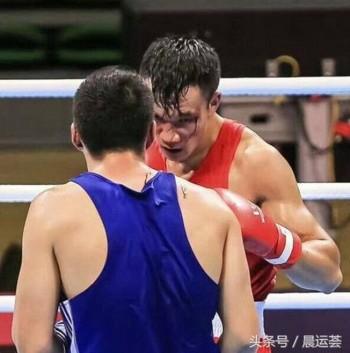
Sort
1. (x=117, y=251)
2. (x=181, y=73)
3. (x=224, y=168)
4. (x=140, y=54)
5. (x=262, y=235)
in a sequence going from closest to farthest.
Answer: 1. (x=117, y=251)
2. (x=262, y=235)
3. (x=181, y=73)
4. (x=224, y=168)
5. (x=140, y=54)

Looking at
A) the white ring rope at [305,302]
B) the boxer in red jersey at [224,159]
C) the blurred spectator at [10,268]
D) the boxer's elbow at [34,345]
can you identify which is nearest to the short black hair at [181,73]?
the boxer in red jersey at [224,159]

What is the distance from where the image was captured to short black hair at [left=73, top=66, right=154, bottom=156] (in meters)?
1.53

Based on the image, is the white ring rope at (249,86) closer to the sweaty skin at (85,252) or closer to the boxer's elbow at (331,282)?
the boxer's elbow at (331,282)

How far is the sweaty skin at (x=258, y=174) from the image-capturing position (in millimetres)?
1973

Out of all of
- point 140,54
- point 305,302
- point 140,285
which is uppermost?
point 140,54

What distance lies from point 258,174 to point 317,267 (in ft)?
0.70

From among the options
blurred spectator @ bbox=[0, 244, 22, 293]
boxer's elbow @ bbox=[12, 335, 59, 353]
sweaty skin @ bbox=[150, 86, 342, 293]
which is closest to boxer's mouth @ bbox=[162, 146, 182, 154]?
sweaty skin @ bbox=[150, 86, 342, 293]

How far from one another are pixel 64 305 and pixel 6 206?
3.31m

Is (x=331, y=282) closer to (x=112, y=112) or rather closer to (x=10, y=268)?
(x=112, y=112)

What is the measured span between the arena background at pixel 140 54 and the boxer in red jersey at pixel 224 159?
1.67m

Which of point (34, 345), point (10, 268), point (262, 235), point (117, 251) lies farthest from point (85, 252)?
point (10, 268)

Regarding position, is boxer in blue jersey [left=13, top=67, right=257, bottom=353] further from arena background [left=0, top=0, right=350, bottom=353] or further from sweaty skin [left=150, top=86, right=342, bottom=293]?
arena background [left=0, top=0, right=350, bottom=353]

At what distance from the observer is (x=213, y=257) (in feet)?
5.12

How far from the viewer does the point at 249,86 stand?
2.59 meters
